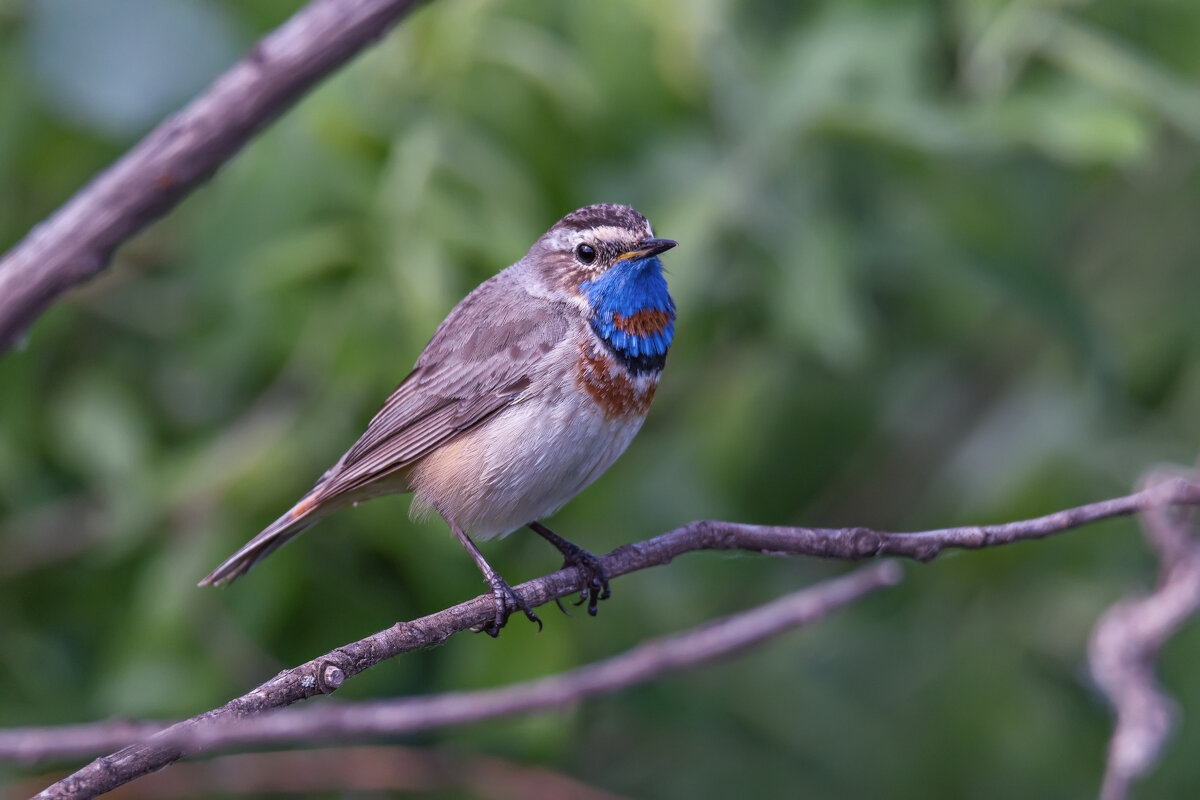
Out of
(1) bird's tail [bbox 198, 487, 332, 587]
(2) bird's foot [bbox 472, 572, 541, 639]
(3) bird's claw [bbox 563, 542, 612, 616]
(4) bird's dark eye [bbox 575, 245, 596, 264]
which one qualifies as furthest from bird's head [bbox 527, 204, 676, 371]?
(1) bird's tail [bbox 198, 487, 332, 587]

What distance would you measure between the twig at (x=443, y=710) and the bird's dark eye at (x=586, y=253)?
88 cm

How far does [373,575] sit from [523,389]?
98cm

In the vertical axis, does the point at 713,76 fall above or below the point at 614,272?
above

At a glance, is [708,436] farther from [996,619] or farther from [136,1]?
[136,1]

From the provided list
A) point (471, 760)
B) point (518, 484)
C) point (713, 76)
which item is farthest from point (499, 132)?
point (471, 760)

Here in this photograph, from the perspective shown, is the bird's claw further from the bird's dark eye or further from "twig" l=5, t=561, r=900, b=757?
the bird's dark eye

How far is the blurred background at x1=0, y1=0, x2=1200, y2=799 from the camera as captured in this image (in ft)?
11.3

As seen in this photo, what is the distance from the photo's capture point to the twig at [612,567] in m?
1.54

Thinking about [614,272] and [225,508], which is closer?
[614,272]

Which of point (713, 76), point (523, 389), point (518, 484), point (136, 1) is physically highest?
point (136, 1)

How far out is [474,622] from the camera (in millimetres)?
2164

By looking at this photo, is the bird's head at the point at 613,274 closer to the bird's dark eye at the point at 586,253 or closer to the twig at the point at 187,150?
the bird's dark eye at the point at 586,253

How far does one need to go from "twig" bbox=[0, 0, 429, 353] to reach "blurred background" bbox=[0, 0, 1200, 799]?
0.86 metres

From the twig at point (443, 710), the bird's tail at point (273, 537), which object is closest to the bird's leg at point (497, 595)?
the twig at point (443, 710)
